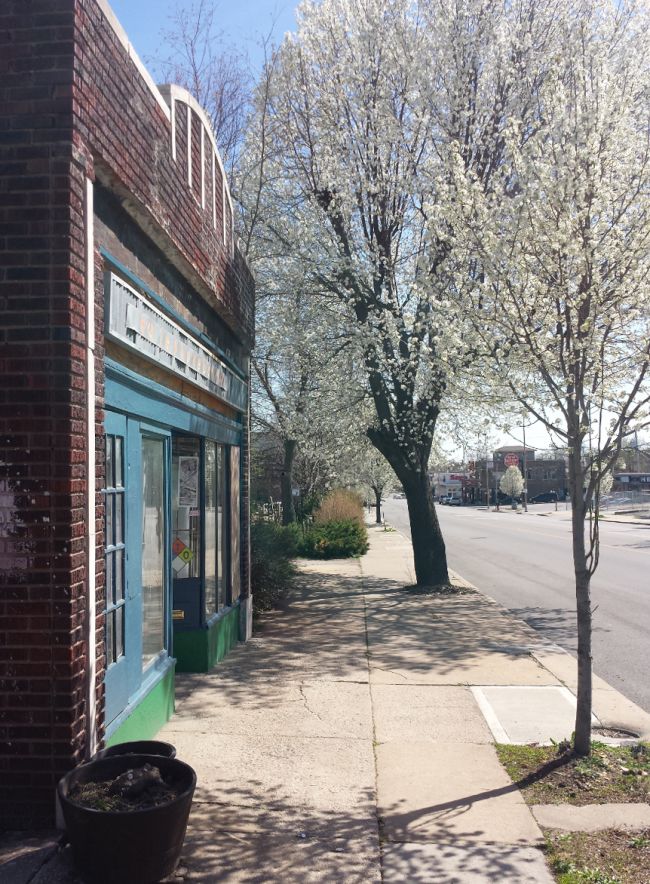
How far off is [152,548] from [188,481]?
1.63 m

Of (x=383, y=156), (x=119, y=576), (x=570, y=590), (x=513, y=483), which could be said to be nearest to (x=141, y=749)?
(x=119, y=576)

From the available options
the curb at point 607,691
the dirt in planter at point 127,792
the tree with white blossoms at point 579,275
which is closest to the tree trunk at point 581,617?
the tree with white blossoms at point 579,275

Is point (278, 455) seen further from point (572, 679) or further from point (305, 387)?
point (572, 679)

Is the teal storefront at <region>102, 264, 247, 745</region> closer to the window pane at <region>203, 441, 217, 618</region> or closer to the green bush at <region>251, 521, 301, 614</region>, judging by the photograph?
the window pane at <region>203, 441, 217, 618</region>

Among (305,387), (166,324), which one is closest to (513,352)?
(166,324)

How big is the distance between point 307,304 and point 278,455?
54.3ft

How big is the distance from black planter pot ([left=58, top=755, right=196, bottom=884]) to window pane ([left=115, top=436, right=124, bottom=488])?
192 cm

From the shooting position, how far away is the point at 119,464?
5262mm

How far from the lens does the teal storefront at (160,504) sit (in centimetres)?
511

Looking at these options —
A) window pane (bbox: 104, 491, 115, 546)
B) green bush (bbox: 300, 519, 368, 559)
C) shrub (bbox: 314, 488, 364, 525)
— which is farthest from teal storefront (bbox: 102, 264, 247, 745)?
shrub (bbox: 314, 488, 364, 525)

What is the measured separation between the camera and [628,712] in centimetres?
719

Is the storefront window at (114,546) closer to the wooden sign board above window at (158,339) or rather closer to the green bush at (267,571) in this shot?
the wooden sign board above window at (158,339)

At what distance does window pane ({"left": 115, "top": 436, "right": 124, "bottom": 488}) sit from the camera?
520cm

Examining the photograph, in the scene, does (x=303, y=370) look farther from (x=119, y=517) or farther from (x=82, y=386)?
(x=82, y=386)
